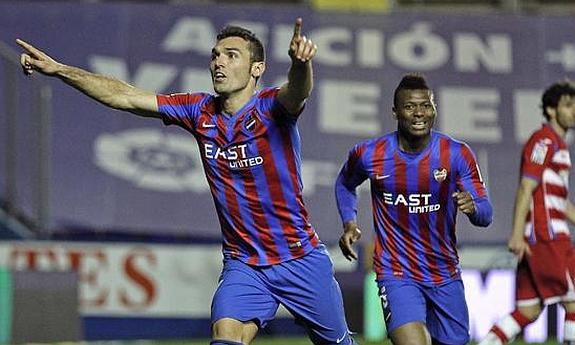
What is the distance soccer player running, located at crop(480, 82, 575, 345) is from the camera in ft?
34.5

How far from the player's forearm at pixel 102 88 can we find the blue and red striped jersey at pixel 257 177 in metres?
0.40

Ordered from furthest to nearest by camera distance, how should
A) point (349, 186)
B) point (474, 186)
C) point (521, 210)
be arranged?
point (521, 210)
point (349, 186)
point (474, 186)

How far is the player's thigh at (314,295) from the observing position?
783 cm

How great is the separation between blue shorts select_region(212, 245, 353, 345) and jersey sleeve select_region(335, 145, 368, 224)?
44.5 inches

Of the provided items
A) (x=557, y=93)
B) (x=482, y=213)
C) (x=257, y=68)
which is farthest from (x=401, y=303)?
(x=557, y=93)

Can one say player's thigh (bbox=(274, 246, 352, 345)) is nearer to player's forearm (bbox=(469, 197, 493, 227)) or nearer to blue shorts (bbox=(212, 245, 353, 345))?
blue shorts (bbox=(212, 245, 353, 345))

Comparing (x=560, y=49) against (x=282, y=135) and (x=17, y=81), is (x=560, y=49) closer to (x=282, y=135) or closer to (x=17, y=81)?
(x=17, y=81)

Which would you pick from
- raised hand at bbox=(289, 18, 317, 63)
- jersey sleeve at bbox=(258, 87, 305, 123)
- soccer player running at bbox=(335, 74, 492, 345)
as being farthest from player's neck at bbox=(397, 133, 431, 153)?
raised hand at bbox=(289, 18, 317, 63)

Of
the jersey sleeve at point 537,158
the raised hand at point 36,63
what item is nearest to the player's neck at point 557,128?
the jersey sleeve at point 537,158

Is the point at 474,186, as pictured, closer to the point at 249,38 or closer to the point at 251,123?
the point at 251,123

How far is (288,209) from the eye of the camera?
7.87 meters

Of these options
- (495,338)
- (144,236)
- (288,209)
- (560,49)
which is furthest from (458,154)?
(560,49)

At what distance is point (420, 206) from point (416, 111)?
1.79ft

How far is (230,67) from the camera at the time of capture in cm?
778
